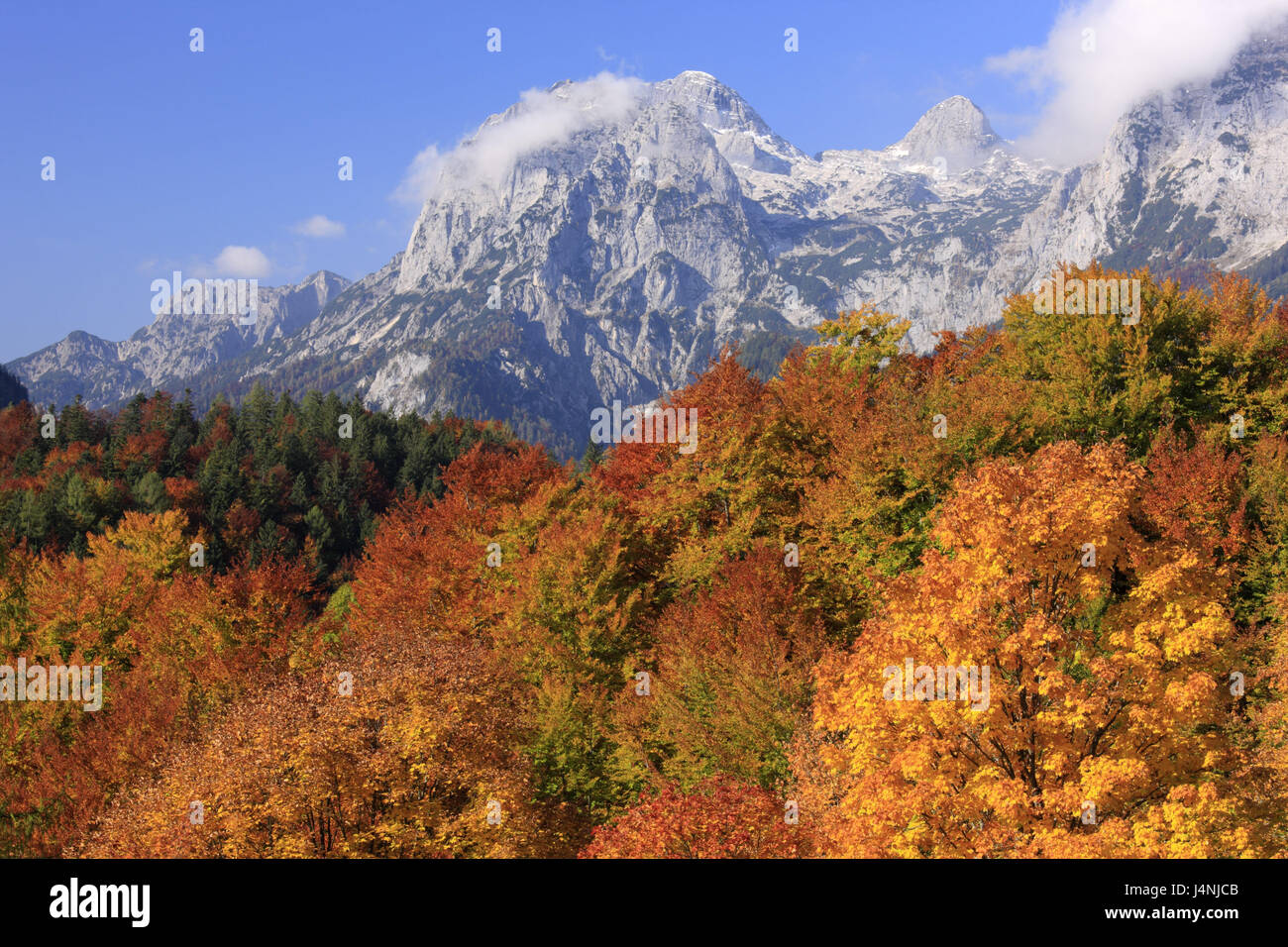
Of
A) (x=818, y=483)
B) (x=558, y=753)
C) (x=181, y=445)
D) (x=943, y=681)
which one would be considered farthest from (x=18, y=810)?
(x=181, y=445)

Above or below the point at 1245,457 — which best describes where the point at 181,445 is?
above

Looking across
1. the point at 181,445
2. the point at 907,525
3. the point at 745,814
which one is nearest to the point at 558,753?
the point at 745,814

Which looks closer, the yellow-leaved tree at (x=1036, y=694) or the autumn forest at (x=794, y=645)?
the yellow-leaved tree at (x=1036, y=694)

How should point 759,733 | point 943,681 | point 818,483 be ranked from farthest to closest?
point 818,483 → point 759,733 → point 943,681

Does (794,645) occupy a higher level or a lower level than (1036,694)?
higher

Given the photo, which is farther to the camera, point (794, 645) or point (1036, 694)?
point (794, 645)

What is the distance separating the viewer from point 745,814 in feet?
79.8

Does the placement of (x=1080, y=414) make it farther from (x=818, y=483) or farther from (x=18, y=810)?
(x=18, y=810)

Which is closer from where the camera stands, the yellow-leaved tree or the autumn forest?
the yellow-leaved tree
